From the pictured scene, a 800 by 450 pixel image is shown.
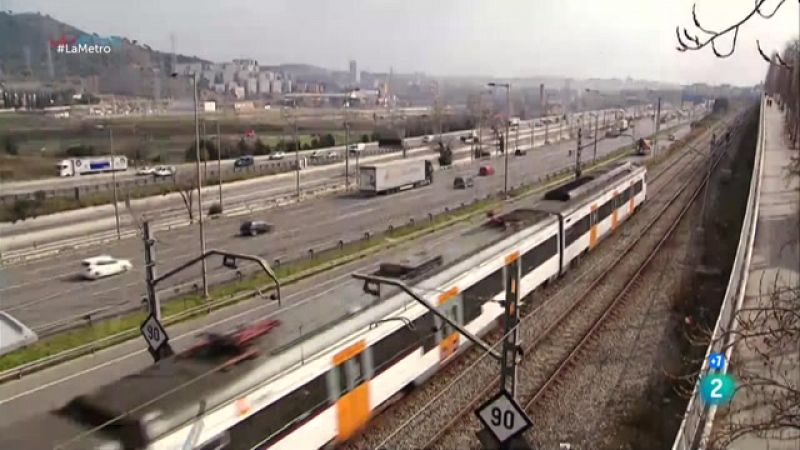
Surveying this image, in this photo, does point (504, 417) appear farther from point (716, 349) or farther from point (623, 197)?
point (623, 197)

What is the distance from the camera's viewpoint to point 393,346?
5316 millimetres

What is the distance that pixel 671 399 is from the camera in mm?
5871

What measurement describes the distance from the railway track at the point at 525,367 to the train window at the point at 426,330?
40 centimetres

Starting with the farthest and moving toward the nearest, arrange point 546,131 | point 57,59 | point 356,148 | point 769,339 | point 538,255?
point 546,131
point 356,148
point 538,255
point 57,59
point 769,339

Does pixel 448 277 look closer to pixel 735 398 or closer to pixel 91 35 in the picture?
pixel 735 398

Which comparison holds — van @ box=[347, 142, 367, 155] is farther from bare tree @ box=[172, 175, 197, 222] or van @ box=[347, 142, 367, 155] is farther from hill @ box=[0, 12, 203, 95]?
hill @ box=[0, 12, 203, 95]

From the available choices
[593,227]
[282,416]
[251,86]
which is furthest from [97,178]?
[282,416]

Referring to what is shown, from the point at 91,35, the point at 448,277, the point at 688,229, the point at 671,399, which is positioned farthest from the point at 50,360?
the point at 688,229

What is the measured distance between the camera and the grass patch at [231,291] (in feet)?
23.6

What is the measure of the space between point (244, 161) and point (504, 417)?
1332cm

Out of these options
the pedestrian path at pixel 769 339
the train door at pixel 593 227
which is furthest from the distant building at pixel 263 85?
the pedestrian path at pixel 769 339

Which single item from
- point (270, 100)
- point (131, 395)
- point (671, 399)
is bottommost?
point (671, 399)

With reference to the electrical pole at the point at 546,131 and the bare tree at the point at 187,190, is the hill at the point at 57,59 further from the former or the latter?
the electrical pole at the point at 546,131

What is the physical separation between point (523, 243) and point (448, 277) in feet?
6.26
